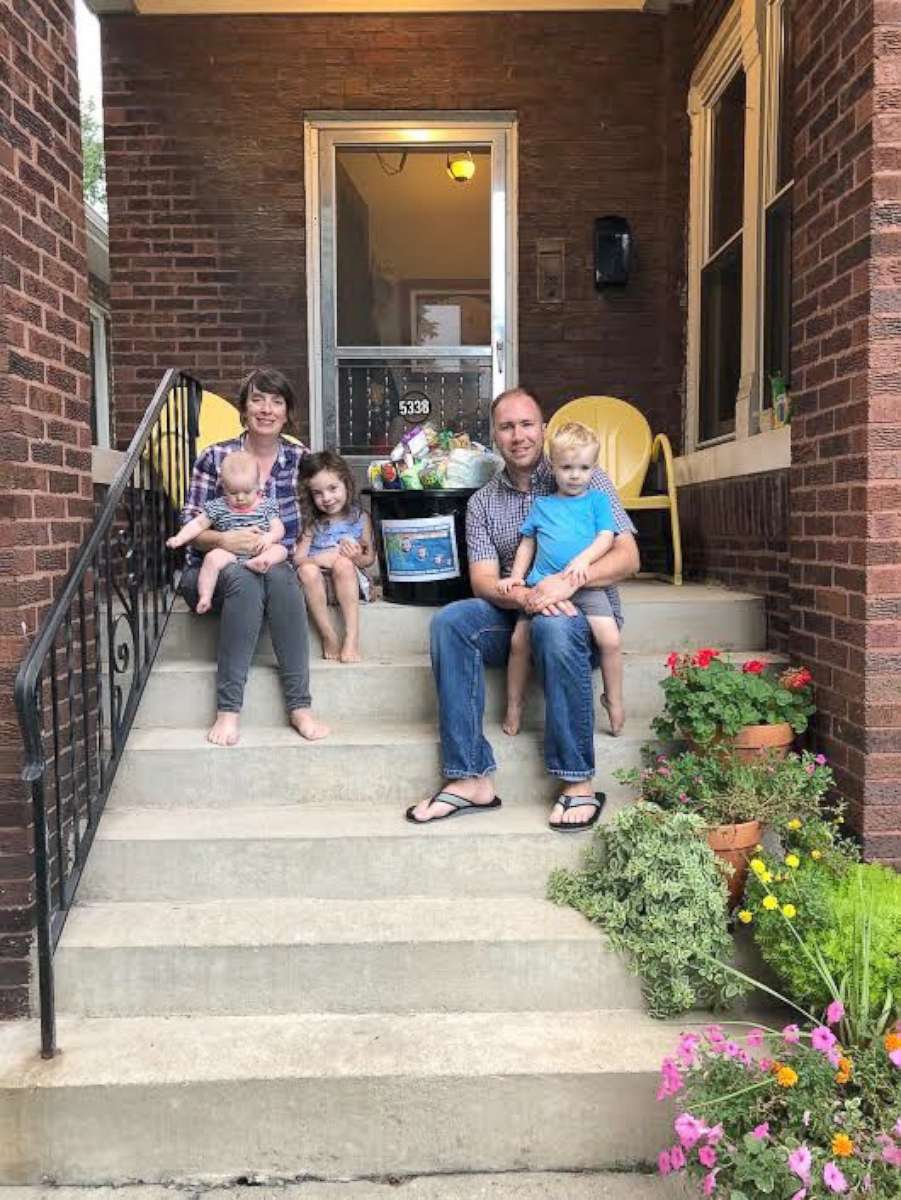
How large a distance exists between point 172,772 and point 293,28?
166 inches

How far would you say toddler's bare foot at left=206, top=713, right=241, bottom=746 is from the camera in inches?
115

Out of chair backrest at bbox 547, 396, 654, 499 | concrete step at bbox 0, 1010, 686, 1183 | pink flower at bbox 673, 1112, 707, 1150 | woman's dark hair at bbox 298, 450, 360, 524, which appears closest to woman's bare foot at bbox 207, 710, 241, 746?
woman's dark hair at bbox 298, 450, 360, 524

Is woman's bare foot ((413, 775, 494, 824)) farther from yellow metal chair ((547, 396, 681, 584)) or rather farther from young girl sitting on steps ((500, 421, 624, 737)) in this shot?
yellow metal chair ((547, 396, 681, 584))

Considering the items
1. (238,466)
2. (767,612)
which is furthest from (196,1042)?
(767,612)

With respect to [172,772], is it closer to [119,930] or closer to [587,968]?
[119,930]

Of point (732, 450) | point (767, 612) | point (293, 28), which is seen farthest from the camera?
point (293, 28)

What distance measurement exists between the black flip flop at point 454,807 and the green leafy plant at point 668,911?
18.4 inches

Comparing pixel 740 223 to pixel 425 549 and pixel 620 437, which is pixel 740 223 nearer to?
pixel 620 437

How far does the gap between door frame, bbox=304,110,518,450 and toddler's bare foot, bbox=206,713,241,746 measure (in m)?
2.75

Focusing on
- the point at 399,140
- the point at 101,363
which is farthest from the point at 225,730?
the point at 101,363

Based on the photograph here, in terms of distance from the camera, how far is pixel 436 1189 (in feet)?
6.84

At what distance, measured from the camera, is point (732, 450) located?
12.8 feet

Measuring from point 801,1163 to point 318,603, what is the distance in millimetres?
2191

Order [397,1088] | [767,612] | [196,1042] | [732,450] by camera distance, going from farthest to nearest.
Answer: [732,450] → [767,612] → [196,1042] → [397,1088]
